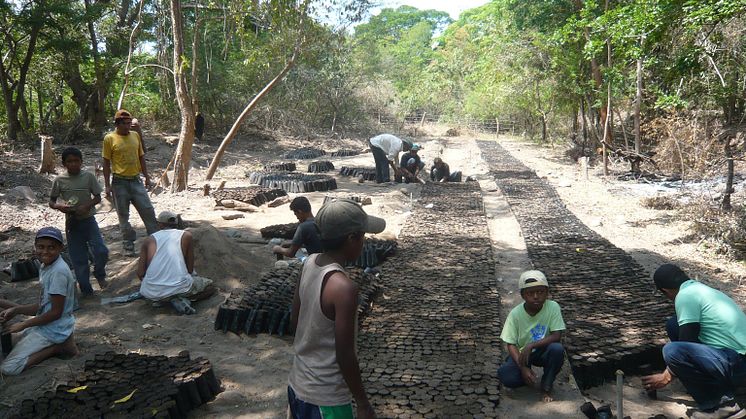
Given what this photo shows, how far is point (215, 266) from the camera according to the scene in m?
5.91

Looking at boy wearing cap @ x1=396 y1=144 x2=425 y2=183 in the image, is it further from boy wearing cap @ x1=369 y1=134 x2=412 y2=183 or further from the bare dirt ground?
the bare dirt ground

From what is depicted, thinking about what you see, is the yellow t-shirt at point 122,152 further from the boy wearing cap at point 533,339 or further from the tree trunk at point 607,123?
the tree trunk at point 607,123

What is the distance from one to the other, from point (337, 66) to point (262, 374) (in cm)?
2294

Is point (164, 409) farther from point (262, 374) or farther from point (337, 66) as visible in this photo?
point (337, 66)

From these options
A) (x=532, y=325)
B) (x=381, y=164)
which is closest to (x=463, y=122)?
(x=381, y=164)

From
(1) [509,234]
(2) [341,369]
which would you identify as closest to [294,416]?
(2) [341,369]

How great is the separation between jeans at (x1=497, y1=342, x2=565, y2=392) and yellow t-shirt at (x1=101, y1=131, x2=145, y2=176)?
469 centimetres

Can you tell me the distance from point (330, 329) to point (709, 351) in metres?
2.54

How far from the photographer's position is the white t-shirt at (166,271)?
5.00m

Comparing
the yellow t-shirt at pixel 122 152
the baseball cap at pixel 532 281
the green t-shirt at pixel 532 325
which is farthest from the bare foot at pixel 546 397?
the yellow t-shirt at pixel 122 152

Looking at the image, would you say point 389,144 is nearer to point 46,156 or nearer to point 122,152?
point 122,152

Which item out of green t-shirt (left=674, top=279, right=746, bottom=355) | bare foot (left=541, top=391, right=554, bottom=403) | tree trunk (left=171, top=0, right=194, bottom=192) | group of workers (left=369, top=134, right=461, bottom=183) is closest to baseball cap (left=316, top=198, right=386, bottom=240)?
bare foot (left=541, top=391, right=554, bottom=403)

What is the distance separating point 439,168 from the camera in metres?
13.3

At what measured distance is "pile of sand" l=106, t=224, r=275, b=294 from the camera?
226 inches
